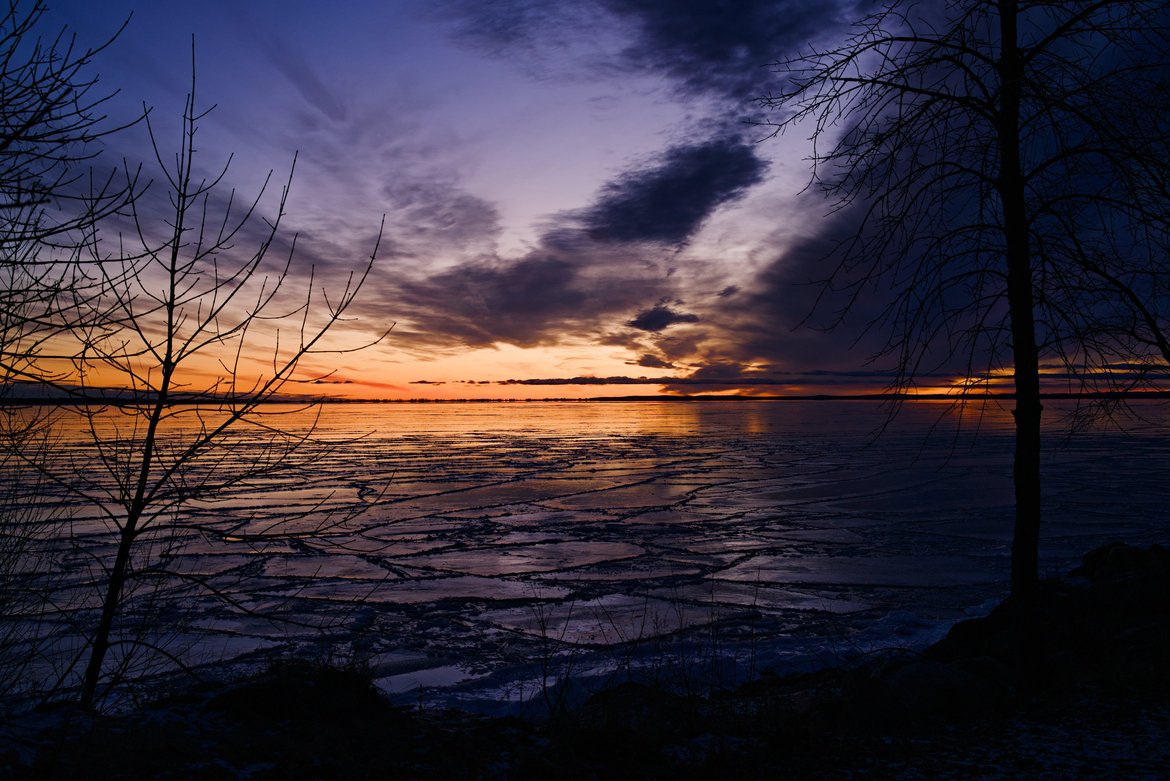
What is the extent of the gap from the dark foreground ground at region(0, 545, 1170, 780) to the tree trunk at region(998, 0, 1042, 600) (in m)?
0.55

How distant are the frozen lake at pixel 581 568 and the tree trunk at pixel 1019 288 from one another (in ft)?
1.81

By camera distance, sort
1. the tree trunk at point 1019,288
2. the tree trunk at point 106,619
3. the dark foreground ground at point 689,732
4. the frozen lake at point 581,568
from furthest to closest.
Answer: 1. the frozen lake at point 581,568
2. the tree trunk at point 1019,288
3. the tree trunk at point 106,619
4. the dark foreground ground at point 689,732

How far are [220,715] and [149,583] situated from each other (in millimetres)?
7117

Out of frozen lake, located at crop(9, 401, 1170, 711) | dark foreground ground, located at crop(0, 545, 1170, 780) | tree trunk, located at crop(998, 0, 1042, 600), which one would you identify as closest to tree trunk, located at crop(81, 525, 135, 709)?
frozen lake, located at crop(9, 401, 1170, 711)

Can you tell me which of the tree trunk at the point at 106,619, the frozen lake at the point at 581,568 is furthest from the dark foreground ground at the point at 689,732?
the frozen lake at the point at 581,568

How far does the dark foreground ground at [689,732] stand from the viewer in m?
2.79

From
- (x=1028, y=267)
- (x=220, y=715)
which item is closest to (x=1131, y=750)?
(x=1028, y=267)

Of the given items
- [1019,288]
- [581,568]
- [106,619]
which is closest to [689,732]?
[106,619]

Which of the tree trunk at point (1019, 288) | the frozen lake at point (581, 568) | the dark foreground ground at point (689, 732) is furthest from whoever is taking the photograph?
the frozen lake at point (581, 568)

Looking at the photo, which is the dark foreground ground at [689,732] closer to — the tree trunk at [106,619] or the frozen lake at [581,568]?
the tree trunk at [106,619]

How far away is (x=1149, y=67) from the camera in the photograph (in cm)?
375

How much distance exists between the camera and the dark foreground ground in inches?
110

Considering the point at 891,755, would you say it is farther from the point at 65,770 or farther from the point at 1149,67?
the point at 1149,67

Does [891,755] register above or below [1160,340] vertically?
below
